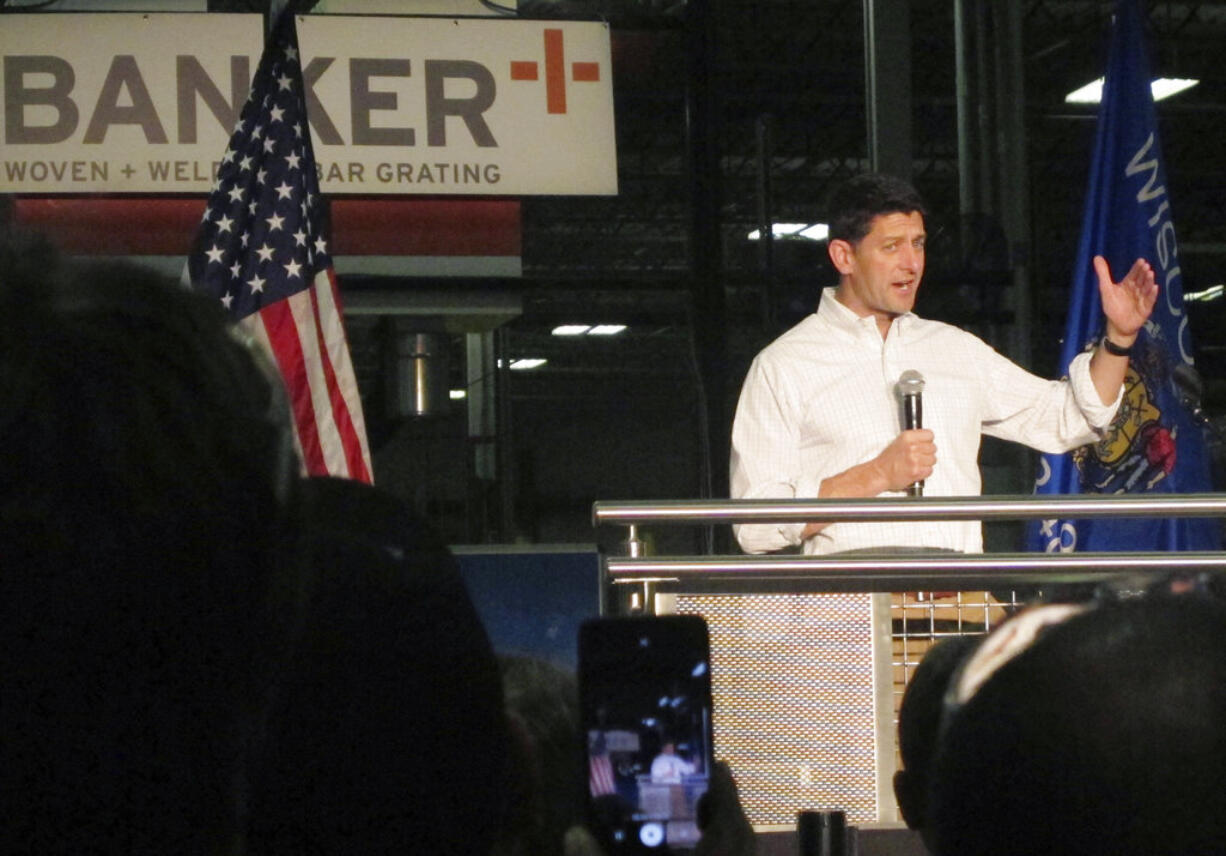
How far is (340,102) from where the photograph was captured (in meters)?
5.65

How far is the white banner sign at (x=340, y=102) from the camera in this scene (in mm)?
5551

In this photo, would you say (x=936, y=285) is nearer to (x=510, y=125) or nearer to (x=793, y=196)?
(x=510, y=125)

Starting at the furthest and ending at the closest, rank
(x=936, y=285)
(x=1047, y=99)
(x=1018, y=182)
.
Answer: (x=1047, y=99)
(x=1018, y=182)
(x=936, y=285)

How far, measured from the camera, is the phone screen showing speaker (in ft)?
4.11

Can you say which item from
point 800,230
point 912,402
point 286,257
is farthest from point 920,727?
point 800,230

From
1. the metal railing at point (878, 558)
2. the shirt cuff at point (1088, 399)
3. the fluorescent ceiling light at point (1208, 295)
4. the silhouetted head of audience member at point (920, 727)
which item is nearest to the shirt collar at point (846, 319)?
the shirt cuff at point (1088, 399)

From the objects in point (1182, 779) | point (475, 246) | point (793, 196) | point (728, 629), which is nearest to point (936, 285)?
point (475, 246)

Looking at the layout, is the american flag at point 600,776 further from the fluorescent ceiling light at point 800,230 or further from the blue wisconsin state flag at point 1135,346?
the fluorescent ceiling light at point 800,230

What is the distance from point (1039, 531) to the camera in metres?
5.04

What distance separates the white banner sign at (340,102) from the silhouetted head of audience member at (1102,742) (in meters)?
5.05

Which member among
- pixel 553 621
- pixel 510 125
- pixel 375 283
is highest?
pixel 510 125

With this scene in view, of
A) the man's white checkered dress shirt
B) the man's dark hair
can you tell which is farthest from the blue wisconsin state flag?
the man's dark hair

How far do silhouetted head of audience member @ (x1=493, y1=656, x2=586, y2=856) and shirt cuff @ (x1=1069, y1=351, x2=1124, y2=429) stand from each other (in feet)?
9.45

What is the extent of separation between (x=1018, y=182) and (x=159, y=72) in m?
4.35
